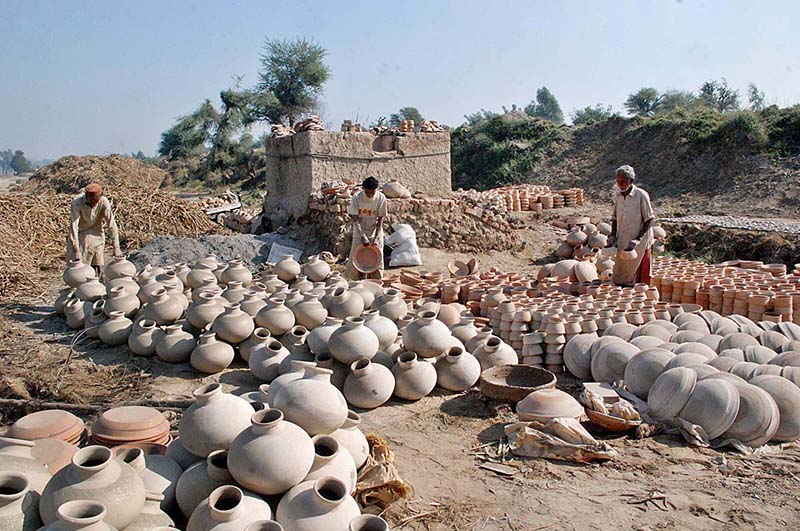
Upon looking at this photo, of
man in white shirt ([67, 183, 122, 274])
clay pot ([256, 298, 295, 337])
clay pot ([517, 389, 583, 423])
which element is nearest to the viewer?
clay pot ([517, 389, 583, 423])

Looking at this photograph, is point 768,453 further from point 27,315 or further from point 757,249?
point 757,249

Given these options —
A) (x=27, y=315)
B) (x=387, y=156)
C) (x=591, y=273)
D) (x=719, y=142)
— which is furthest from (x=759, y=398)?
(x=719, y=142)

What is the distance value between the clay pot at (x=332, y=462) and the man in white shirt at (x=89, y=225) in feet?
16.7

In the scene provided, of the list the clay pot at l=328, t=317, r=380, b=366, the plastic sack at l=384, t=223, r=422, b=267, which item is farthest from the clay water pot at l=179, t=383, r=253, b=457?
the plastic sack at l=384, t=223, r=422, b=267

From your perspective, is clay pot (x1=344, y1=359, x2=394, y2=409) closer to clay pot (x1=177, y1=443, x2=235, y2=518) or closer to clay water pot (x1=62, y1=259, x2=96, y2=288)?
clay pot (x1=177, y1=443, x2=235, y2=518)

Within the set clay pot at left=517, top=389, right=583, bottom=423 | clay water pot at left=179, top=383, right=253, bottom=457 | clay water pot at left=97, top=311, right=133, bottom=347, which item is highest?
clay water pot at left=179, top=383, right=253, bottom=457

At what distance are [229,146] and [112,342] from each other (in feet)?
78.5

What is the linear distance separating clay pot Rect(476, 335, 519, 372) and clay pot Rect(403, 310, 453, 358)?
34cm

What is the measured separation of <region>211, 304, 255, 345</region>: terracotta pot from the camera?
4.87 meters

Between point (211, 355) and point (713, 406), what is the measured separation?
3570mm

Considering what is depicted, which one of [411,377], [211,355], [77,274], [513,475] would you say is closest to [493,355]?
[411,377]

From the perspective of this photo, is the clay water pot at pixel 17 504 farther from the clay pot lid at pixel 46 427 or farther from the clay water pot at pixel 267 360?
the clay water pot at pixel 267 360

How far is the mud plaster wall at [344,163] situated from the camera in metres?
10.7

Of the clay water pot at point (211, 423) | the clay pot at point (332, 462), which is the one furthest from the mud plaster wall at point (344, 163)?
the clay pot at point (332, 462)
